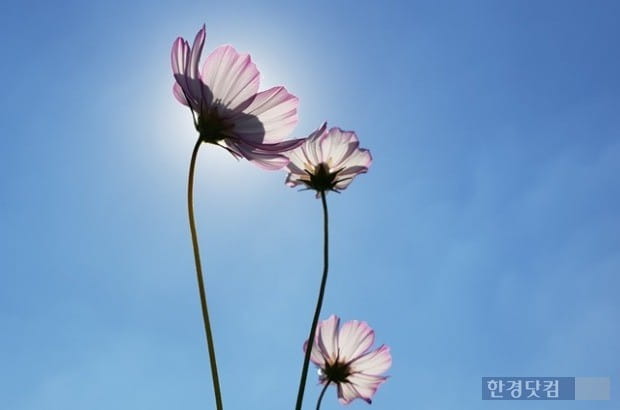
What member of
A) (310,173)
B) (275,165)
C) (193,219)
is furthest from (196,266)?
(310,173)

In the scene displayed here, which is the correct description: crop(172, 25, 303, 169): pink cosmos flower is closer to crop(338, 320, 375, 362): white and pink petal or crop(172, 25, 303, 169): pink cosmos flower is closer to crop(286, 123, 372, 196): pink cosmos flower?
crop(286, 123, 372, 196): pink cosmos flower

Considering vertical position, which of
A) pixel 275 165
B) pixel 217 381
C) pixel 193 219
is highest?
pixel 275 165

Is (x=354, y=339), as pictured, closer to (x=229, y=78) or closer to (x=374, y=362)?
(x=374, y=362)

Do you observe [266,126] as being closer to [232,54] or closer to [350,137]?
[232,54]

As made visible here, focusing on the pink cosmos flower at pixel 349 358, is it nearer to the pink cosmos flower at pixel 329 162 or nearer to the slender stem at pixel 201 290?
the pink cosmos flower at pixel 329 162

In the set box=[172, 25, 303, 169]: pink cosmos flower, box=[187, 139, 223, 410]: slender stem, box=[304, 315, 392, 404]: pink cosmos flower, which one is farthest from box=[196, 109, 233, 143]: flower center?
box=[304, 315, 392, 404]: pink cosmos flower

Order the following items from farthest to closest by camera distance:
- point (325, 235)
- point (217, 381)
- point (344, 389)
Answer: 1. point (344, 389)
2. point (325, 235)
3. point (217, 381)

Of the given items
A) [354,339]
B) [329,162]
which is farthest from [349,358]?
[329,162]
